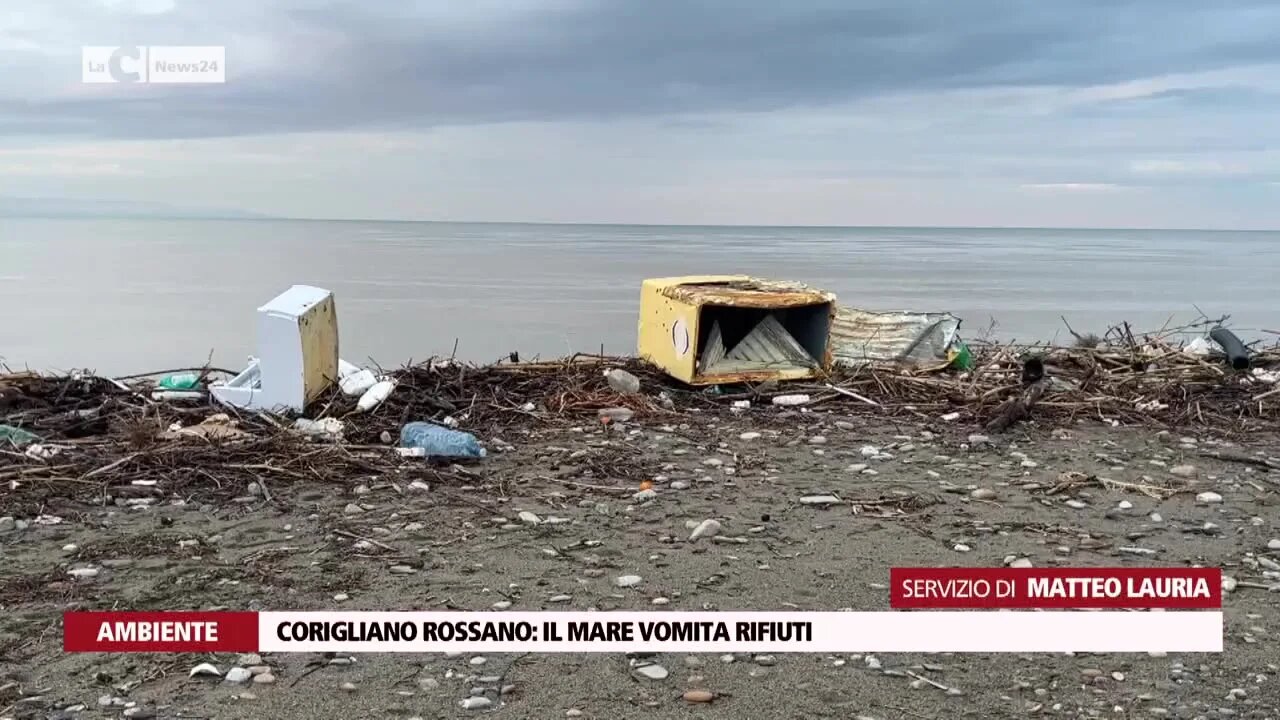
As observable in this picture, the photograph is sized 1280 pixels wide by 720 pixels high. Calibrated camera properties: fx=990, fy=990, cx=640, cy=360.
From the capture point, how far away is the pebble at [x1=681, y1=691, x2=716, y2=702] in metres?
2.66

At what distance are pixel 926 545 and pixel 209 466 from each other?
3.26m

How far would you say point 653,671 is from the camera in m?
2.81

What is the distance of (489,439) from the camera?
18.0ft

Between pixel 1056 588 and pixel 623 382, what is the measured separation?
3466 millimetres

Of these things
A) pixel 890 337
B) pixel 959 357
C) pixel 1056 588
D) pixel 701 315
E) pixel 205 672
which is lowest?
pixel 205 672

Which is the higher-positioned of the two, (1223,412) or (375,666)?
(1223,412)

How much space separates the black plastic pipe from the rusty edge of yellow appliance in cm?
286

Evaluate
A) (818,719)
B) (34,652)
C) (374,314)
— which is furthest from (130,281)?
(818,719)

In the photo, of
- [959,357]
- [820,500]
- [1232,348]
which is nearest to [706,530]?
[820,500]

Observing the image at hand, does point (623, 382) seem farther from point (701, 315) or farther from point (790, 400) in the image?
point (790, 400)

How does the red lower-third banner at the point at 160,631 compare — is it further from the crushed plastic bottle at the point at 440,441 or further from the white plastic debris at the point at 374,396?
the white plastic debris at the point at 374,396

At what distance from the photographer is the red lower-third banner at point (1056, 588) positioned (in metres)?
3.32

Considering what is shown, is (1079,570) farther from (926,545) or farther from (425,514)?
(425,514)

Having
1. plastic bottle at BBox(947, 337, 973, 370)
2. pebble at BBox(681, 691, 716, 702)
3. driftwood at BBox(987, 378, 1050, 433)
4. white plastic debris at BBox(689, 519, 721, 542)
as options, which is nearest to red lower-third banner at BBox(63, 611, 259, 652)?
pebble at BBox(681, 691, 716, 702)
